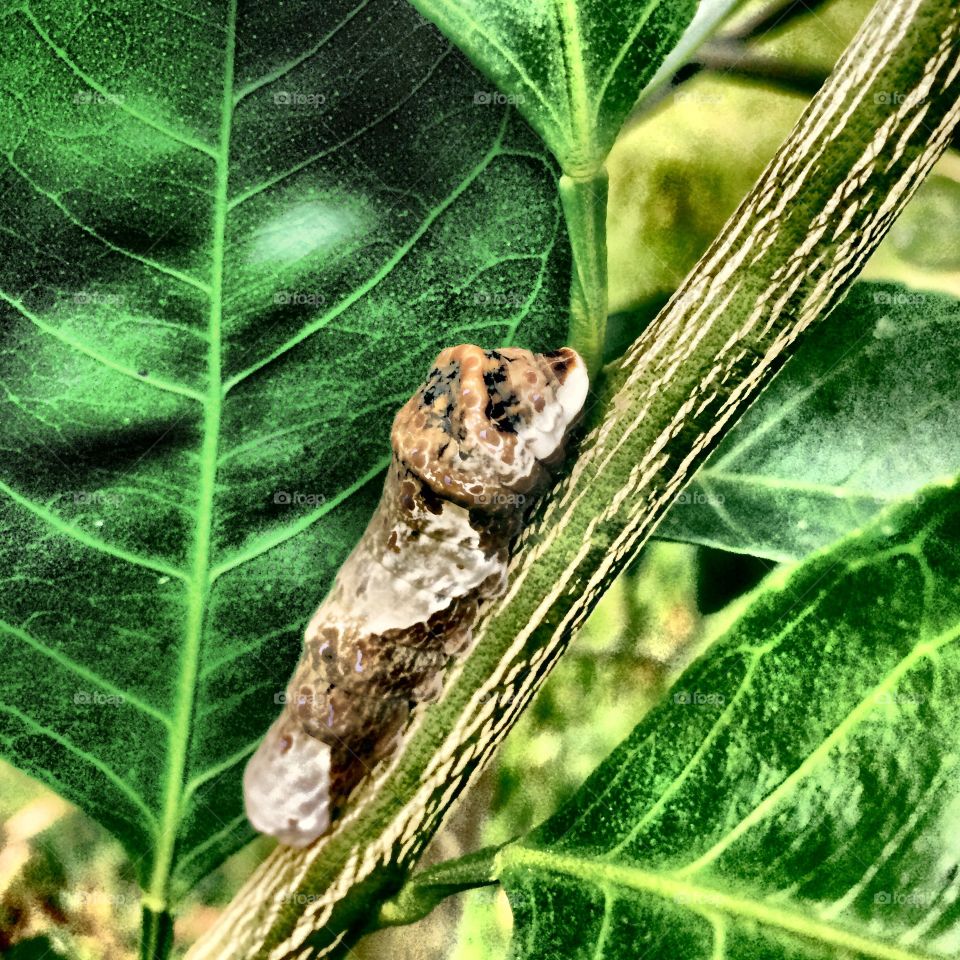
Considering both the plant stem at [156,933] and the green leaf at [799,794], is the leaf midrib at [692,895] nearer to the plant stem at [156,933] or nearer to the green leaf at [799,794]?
the green leaf at [799,794]

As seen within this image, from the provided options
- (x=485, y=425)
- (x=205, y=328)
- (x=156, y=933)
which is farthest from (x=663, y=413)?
(x=156, y=933)

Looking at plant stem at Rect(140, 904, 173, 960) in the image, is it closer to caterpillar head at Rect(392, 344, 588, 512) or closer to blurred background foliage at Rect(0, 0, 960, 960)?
blurred background foliage at Rect(0, 0, 960, 960)

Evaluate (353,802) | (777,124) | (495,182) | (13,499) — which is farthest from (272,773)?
(777,124)

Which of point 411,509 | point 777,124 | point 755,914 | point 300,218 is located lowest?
point 755,914

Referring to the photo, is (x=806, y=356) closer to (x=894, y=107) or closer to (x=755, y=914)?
(x=894, y=107)

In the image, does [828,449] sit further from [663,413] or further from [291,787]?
[291,787]
